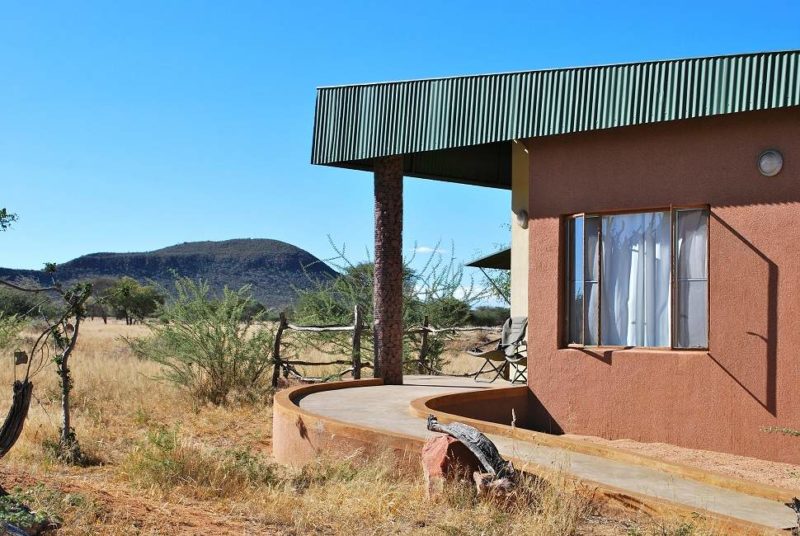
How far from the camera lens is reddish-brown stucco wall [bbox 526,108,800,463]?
30.7 ft

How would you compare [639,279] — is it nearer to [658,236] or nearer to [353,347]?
[658,236]

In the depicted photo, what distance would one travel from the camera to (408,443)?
7.98 meters

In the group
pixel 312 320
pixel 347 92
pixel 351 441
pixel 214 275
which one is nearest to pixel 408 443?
pixel 351 441

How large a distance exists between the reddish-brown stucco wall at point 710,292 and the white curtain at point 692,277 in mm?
140

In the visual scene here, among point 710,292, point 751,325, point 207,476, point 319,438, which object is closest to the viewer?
point 207,476

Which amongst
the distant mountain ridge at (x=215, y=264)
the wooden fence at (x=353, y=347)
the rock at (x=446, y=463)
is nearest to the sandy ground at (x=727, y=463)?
the rock at (x=446, y=463)

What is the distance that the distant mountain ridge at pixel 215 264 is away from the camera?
7062 centimetres

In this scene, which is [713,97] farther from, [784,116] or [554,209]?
[554,209]

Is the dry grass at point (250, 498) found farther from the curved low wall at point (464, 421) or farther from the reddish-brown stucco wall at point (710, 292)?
the reddish-brown stucco wall at point (710, 292)

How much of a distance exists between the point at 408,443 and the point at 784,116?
484 centimetres

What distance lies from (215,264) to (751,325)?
215 ft

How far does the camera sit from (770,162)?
368 inches

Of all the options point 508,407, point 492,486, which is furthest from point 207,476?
point 508,407

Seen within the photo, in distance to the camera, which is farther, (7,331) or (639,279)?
(7,331)
